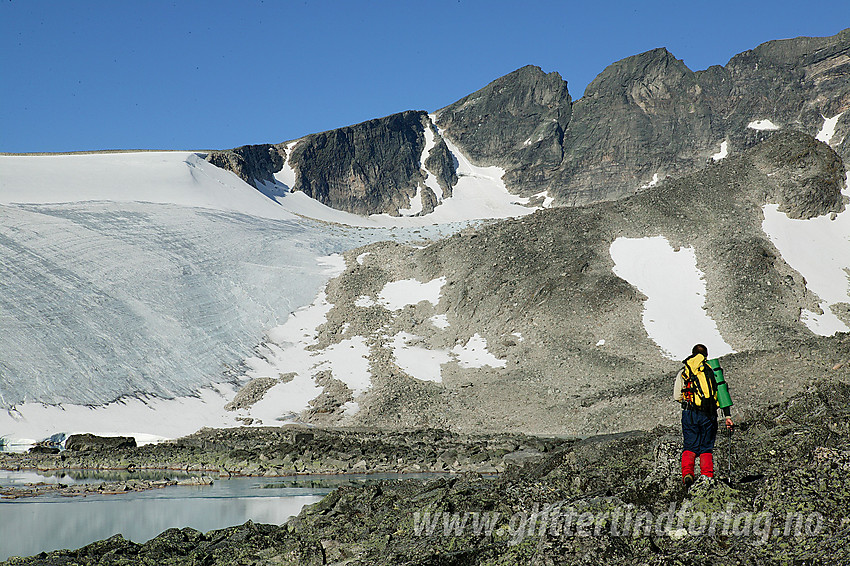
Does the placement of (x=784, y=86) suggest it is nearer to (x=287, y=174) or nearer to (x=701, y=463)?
(x=287, y=174)

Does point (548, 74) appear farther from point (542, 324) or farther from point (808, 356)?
point (808, 356)

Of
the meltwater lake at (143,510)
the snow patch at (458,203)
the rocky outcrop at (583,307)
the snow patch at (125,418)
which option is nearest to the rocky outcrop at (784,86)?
the snow patch at (458,203)

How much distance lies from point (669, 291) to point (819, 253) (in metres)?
10.9

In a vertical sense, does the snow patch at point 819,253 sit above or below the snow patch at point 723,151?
below

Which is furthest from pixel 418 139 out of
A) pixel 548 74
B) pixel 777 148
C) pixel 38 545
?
pixel 38 545

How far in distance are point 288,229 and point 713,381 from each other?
58215 millimetres

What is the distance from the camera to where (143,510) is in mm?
18969

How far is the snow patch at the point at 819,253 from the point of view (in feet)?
127

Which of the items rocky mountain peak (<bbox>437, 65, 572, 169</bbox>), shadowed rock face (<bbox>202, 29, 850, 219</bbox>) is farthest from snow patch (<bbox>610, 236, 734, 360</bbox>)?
rocky mountain peak (<bbox>437, 65, 572, 169</bbox>)

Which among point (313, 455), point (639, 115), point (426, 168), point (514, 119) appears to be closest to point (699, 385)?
point (313, 455)

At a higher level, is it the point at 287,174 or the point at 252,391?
the point at 287,174

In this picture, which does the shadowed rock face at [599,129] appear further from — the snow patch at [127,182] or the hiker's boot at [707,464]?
the hiker's boot at [707,464]

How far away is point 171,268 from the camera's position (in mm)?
48312

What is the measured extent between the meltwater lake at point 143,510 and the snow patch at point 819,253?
26.7 meters
